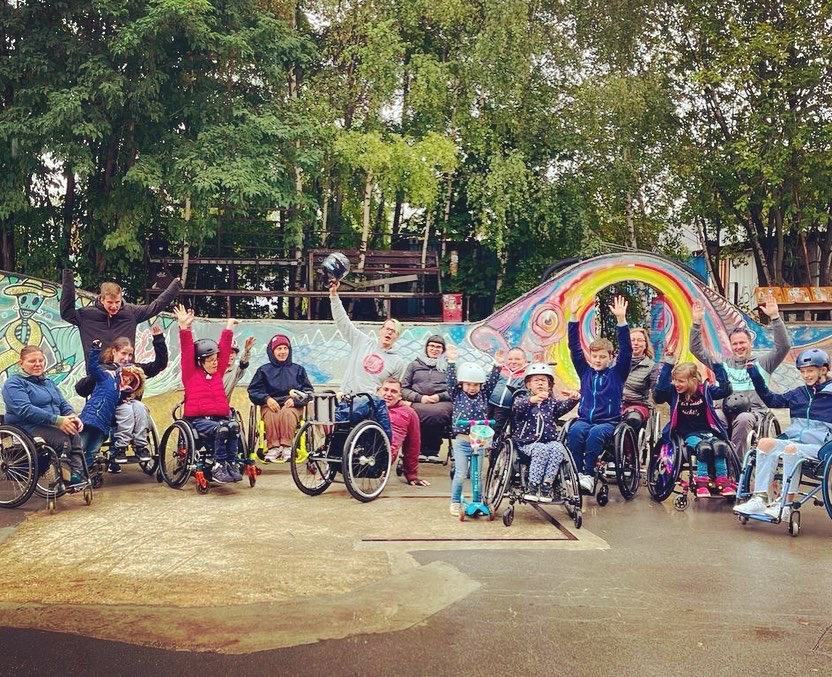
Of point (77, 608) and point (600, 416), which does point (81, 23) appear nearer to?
point (600, 416)

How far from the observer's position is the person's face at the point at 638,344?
31.7 ft

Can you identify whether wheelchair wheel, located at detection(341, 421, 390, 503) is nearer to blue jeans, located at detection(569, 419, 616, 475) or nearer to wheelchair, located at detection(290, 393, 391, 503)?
wheelchair, located at detection(290, 393, 391, 503)

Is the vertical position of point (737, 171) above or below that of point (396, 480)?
above

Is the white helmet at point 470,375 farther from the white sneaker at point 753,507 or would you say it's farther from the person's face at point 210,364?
the person's face at point 210,364

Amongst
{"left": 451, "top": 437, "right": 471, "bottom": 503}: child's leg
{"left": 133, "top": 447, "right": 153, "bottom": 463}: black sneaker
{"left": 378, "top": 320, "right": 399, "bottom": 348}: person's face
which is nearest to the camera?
{"left": 451, "top": 437, "right": 471, "bottom": 503}: child's leg

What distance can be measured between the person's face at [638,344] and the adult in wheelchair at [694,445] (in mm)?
1050

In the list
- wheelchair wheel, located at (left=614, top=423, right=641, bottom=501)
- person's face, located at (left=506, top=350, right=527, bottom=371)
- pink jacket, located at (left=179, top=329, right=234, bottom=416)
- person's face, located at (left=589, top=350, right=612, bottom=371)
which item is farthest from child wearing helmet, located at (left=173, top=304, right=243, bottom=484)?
wheelchair wheel, located at (left=614, top=423, right=641, bottom=501)

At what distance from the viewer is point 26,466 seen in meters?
7.84

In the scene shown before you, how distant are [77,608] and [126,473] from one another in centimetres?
539

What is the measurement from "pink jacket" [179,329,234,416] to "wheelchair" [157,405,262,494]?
0.47ft

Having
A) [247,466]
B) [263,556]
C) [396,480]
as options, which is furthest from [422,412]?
[263,556]

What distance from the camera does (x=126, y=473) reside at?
33.2ft

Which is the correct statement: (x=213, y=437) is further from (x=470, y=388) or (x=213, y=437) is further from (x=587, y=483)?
(x=587, y=483)

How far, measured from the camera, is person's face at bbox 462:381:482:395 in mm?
7680
